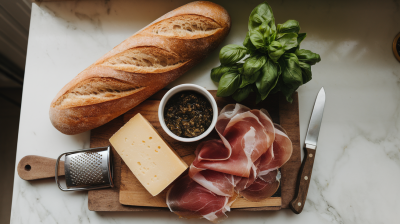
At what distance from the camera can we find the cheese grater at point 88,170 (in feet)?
3.50

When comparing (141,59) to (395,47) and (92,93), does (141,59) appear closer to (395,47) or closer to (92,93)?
(92,93)

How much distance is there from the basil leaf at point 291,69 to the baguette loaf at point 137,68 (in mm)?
342

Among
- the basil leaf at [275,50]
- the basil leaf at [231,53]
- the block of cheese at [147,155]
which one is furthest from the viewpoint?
the block of cheese at [147,155]

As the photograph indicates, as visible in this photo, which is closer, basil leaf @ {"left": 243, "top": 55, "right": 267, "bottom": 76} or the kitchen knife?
basil leaf @ {"left": 243, "top": 55, "right": 267, "bottom": 76}

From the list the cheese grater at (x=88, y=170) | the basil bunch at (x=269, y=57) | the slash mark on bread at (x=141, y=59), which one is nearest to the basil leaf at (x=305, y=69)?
the basil bunch at (x=269, y=57)

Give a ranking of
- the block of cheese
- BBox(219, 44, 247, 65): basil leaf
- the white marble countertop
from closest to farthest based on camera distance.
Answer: BBox(219, 44, 247, 65): basil leaf < the block of cheese < the white marble countertop

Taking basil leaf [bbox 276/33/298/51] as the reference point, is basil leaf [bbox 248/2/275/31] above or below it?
above

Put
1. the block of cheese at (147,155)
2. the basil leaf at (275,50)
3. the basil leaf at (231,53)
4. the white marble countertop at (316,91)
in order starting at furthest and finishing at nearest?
the white marble countertop at (316,91), the block of cheese at (147,155), the basil leaf at (231,53), the basil leaf at (275,50)

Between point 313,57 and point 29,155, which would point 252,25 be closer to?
point 313,57

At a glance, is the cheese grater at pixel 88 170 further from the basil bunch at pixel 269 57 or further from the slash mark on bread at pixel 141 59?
the basil bunch at pixel 269 57

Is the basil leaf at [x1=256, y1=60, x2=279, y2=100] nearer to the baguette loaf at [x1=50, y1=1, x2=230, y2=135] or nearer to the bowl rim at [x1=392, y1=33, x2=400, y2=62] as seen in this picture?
the baguette loaf at [x1=50, y1=1, x2=230, y2=135]

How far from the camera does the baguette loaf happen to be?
101cm

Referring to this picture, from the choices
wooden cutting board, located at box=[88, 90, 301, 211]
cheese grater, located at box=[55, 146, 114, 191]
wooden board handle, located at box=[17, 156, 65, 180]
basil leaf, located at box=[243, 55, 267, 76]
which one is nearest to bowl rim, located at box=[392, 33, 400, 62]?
wooden cutting board, located at box=[88, 90, 301, 211]

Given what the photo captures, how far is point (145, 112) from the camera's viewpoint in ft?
3.67
